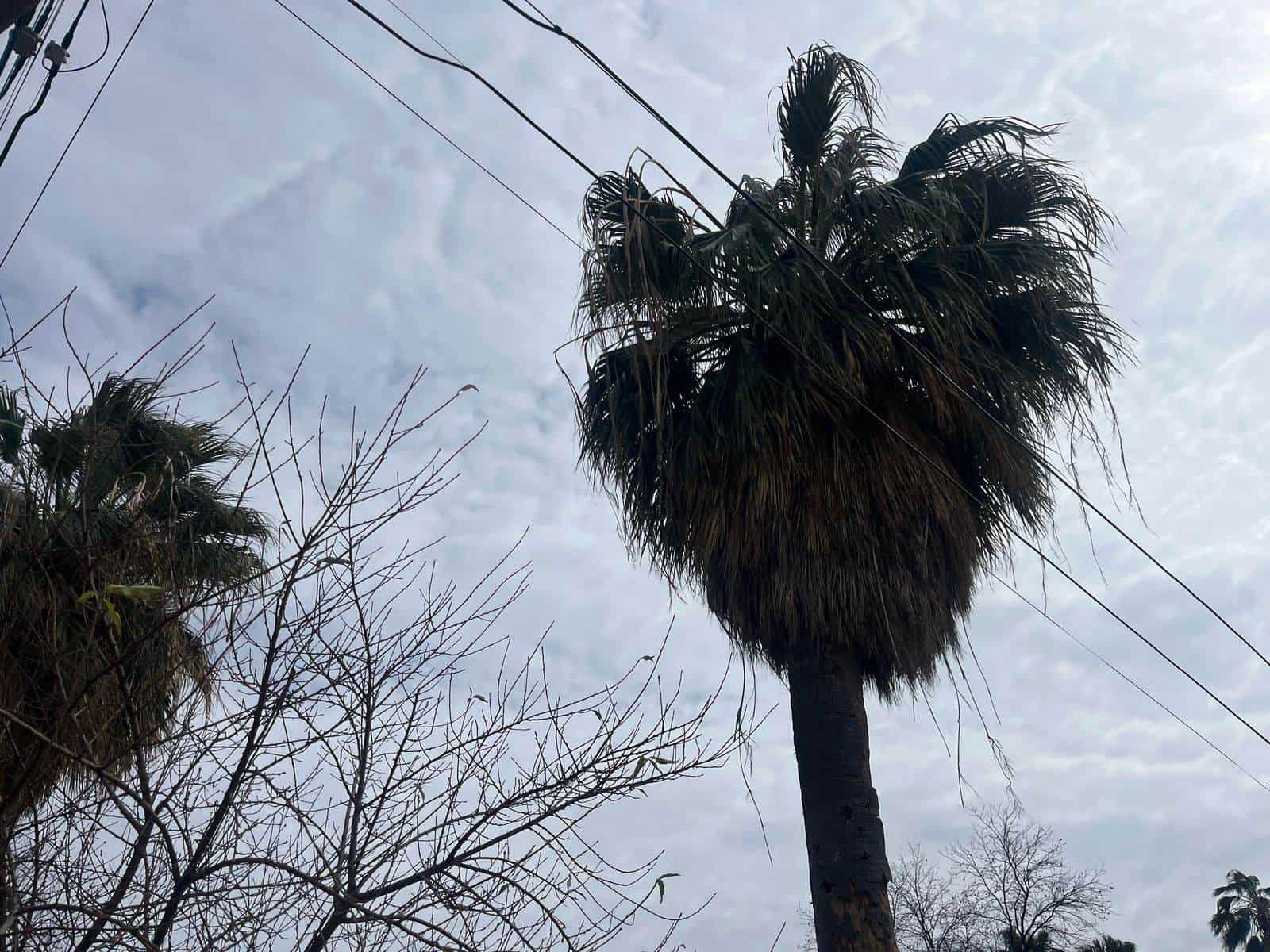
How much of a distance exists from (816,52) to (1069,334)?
238 cm

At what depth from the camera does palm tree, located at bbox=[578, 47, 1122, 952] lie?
5.72 m

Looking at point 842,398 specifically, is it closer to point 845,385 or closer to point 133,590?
point 845,385

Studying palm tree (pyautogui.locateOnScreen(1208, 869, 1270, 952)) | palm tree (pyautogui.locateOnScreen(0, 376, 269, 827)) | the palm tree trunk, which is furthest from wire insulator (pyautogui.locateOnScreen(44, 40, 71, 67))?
palm tree (pyautogui.locateOnScreen(1208, 869, 1270, 952))

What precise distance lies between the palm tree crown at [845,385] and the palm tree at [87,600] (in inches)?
120

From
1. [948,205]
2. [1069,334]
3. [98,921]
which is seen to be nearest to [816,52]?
[948,205]

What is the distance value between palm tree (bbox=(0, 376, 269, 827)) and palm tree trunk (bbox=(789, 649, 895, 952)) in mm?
3282

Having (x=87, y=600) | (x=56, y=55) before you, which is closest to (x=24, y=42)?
(x=56, y=55)

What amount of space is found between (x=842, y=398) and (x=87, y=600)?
14.3 feet

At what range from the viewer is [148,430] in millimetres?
3709

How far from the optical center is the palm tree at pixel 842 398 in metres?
5.72

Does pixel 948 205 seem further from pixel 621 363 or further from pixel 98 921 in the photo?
pixel 98 921

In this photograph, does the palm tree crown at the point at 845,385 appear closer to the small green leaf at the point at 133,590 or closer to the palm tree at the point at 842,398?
the palm tree at the point at 842,398

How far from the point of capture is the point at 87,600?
250 centimetres

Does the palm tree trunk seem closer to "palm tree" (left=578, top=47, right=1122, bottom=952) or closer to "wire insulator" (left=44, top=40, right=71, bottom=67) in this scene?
"palm tree" (left=578, top=47, right=1122, bottom=952)
